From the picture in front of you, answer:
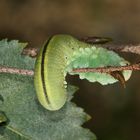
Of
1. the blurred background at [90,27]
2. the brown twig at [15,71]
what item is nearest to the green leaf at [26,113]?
the brown twig at [15,71]

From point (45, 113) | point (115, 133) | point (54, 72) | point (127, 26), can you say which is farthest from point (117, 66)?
point (127, 26)

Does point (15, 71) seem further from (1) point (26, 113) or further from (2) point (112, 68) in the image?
(2) point (112, 68)

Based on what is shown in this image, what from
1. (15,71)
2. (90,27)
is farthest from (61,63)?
(90,27)

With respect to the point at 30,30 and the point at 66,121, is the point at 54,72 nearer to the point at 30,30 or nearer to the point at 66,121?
the point at 66,121

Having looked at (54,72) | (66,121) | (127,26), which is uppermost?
(54,72)

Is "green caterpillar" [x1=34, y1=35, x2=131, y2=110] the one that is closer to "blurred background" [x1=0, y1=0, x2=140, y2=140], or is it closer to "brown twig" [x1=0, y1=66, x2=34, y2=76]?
"brown twig" [x1=0, y1=66, x2=34, y2=76]
